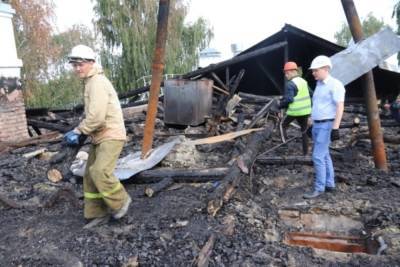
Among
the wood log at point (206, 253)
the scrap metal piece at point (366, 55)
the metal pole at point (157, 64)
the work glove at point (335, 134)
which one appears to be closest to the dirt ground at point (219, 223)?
the wood log at point (206, 253)

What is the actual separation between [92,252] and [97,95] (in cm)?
151

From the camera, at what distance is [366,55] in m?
5.62

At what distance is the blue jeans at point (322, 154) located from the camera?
485 cm

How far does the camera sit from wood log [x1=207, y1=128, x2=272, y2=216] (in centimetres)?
440

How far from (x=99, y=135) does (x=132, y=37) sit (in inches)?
843

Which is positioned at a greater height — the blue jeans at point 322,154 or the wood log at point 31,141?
the blue jeans at point 322,154

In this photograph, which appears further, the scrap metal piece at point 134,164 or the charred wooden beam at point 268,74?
the charred wooden beam at point 268,74

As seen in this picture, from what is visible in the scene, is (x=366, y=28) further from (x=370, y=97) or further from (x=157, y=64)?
(x=157, y=64)

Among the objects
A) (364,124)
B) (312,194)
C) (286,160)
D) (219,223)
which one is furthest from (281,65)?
(219,223)

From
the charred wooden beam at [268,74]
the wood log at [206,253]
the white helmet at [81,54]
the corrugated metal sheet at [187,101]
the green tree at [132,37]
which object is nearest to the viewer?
the wood log at [206,253]

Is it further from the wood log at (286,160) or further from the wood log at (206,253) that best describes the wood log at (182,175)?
the wood log at (206,253)

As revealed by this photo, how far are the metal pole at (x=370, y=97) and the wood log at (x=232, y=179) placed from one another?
1714mm

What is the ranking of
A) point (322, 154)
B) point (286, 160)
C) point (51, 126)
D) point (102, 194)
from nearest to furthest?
point (102, 194) → point (322, 154) → point (286, 160) → point (51, 126)

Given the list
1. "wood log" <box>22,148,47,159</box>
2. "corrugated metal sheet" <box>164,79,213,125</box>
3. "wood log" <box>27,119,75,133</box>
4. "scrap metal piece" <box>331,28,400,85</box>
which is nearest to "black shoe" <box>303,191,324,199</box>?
"scrap metal piece" <box>331,28,400,85</box>
